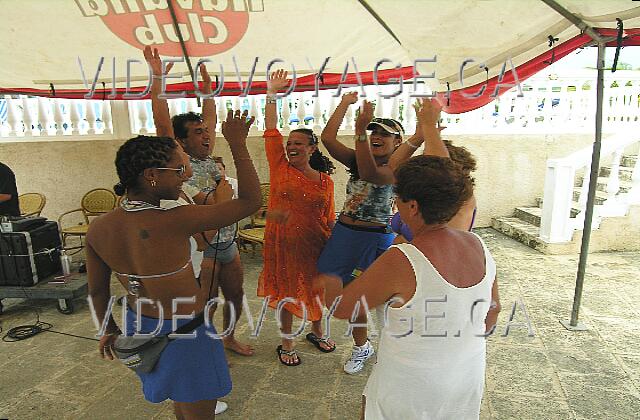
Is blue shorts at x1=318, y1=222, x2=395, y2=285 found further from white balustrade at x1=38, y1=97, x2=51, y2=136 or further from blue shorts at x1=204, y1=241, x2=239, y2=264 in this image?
white balustrade at x1=38, y1=97, x2=51, y2=136

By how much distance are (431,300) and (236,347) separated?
2.29m

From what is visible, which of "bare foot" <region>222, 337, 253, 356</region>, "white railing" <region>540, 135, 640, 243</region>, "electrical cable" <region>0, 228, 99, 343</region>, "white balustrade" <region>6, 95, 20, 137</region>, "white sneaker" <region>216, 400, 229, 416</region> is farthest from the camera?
"white balustrade" <region>6, 95, 20, 137</region>

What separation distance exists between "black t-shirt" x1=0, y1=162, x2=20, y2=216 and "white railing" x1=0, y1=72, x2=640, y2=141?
1.82 meters

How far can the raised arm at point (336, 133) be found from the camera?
2.50m

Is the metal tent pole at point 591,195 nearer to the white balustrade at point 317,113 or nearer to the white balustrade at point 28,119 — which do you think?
the white balustrade at point 317,113

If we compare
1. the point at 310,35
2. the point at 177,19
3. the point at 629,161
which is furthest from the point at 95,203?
the point at 629,161

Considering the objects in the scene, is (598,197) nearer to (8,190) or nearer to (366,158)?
(366,158)

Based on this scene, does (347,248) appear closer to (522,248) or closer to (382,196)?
(382,196)

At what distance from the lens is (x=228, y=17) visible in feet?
8.59

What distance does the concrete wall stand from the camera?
5.69m

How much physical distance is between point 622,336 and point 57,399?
4.13 meters

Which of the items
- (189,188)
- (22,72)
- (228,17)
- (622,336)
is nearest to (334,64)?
(228,17)

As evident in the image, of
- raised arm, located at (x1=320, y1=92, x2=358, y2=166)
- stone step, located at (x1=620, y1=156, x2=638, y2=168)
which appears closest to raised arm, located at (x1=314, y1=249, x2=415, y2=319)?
raised arm, located at (x1=320, y1=92, x2=358, y2=166)

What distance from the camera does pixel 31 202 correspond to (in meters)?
5.54
